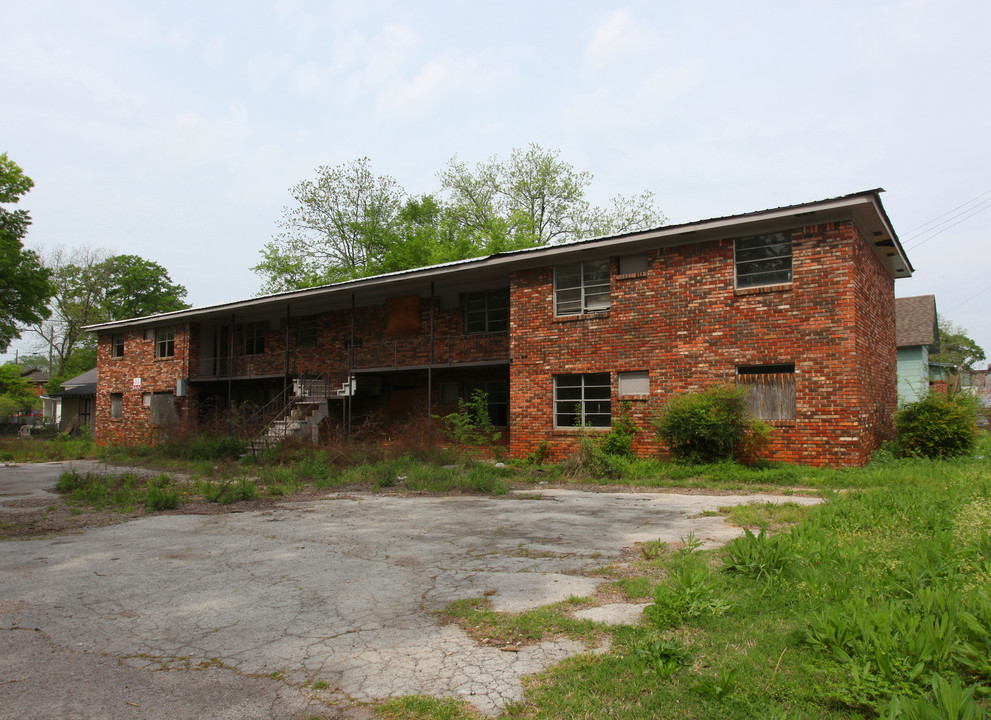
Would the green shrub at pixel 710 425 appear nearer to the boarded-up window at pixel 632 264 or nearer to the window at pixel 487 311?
the boarded-up window at pixel 632 264

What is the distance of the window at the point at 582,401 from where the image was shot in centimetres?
1611

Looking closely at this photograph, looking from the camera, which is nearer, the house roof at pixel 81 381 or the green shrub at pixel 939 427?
the green shrub at pixel 939 427

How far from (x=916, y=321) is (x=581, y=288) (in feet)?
74.1

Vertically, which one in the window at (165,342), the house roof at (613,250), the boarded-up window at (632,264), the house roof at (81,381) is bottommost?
the house roof at (81,381)

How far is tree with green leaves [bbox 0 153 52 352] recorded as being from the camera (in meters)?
22.4

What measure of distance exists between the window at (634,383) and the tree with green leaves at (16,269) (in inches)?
844

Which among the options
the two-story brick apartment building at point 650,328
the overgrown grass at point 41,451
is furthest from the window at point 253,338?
the overgrown grass at point 41,451

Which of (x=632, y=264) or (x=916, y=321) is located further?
(x=916, y=321)

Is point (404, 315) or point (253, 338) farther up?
point (404, 315)

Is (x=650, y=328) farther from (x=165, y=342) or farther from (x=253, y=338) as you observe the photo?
(x=165, y=342)

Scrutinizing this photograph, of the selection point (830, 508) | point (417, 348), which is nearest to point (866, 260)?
point (830, 508)

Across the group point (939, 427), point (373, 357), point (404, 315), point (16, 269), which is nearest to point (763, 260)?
point (939, 427)

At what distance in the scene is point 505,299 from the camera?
20.4m

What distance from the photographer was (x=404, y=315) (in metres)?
22.1
